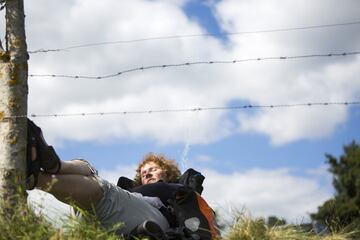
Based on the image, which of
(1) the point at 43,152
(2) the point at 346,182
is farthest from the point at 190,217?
(2) the point at 346,182

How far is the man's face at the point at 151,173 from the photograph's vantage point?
5.91 meters

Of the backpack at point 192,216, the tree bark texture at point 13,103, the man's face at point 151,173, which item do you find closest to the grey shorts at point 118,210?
the backpack at point 192,216

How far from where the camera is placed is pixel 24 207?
371cm

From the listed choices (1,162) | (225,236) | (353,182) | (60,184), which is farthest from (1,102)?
(353,182)

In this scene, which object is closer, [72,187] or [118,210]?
[72,187]

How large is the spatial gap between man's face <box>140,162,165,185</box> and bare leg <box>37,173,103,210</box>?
1.49 meters

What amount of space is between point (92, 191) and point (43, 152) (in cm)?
48

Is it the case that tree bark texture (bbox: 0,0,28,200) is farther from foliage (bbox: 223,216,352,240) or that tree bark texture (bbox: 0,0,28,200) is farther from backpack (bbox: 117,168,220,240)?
foliage (bbox: 223,216,352,240)

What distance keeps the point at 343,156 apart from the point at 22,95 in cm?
2285

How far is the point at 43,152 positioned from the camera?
4.16 meters

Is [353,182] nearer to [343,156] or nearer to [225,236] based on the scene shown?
[343,156]

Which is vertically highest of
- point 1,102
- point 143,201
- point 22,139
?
point 1,102

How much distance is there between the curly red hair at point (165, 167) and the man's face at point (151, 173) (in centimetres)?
4

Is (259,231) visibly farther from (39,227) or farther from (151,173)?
(151,173)
